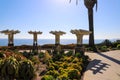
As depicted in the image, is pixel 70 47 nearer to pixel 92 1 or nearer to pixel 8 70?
pixel 92 1

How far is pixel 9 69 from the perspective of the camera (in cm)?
954

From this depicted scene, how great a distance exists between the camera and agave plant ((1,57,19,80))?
31.3 ft

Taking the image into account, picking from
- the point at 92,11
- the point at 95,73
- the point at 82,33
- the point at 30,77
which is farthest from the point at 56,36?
the point at 30,77

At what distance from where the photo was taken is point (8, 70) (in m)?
9.54

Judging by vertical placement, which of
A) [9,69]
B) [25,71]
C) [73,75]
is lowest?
[73,75]

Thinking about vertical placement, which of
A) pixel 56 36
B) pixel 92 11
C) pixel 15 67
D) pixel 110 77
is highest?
pixel 92 11

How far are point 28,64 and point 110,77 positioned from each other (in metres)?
5.48

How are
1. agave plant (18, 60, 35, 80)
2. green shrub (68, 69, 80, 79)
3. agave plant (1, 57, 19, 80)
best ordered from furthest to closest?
green shrub (68, 69, 80, 79)
agave plant (18, 60, 35, 80)
agave plant (1, 57, 19, 80)

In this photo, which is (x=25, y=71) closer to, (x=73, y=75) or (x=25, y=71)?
(x=25, y=71)

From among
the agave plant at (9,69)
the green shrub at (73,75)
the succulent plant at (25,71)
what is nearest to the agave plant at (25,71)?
the succulent plant at (25,71)

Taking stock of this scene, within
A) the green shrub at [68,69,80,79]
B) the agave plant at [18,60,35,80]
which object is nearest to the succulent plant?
the agave plant at [18,60,35,80]

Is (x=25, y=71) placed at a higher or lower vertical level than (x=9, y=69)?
lower

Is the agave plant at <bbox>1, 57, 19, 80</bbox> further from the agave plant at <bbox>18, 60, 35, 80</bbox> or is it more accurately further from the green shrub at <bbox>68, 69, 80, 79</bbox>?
the green shrub at <bbox>68, 69, 80, 79</bbox>

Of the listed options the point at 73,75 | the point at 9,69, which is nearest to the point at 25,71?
the point at 9,69
